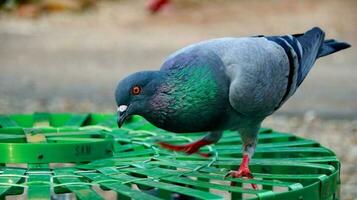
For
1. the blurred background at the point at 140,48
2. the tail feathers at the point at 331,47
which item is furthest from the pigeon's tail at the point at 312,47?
the blurred background at the point at 140,48


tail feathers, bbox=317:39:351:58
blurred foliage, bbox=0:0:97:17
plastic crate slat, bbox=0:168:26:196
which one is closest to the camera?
plastic crate slat, bbox=0:168:26:196

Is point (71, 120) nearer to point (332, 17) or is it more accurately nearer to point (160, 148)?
point (160, 148)

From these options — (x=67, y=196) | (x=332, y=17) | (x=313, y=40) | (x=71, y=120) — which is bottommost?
(x=67, y=196)

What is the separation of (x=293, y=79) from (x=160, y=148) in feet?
1.70

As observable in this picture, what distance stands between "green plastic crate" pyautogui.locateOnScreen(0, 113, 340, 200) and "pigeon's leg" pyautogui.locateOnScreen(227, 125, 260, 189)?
4 centimetres

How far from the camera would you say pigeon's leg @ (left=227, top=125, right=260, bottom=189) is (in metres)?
2.73

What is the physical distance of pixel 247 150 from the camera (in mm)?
2908

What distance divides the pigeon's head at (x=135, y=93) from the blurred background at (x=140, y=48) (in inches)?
89.0

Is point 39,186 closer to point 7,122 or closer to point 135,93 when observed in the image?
point 135,93

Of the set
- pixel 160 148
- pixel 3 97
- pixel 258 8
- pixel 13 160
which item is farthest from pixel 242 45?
pixel 258 8

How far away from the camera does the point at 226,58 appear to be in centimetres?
284

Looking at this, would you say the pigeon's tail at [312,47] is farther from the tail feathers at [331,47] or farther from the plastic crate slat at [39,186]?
the plastic crate slat at [39,186]

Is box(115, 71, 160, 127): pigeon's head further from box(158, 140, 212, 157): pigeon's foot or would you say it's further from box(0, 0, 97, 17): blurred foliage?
box(0, 0, 97, 17): blurred foliage

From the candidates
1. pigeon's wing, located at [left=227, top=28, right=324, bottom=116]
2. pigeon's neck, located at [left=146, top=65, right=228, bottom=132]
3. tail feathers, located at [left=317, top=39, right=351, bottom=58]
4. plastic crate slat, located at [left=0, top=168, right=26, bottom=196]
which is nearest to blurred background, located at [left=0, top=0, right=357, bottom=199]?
tail feathers, located at [left=317, top=39, right=351, bottom=58]
